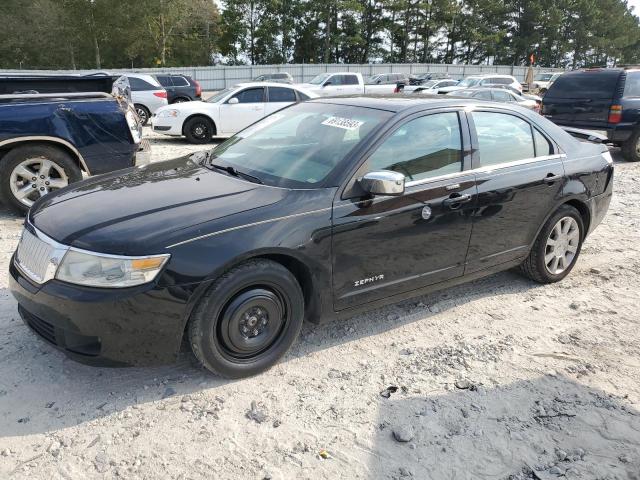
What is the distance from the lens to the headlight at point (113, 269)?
2.67 metres

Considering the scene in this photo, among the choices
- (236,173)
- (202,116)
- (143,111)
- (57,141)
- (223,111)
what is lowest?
(143,111)

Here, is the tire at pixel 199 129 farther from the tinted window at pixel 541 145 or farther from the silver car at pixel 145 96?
the tinted window at pixel 541 145

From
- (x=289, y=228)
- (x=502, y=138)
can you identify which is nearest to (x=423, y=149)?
(x=502, y=138)

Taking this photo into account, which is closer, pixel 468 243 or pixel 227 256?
pixel 227 256

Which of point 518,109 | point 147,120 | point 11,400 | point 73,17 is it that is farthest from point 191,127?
point 73,17

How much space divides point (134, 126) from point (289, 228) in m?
4.07

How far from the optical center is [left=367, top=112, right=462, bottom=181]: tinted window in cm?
346

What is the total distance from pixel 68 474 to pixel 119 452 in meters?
0.23

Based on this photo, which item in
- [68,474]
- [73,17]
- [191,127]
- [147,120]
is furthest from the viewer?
[73,17]

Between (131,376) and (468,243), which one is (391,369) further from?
(131,376)

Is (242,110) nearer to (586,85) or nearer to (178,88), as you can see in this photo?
(178,88)

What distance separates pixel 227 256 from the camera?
2809mm

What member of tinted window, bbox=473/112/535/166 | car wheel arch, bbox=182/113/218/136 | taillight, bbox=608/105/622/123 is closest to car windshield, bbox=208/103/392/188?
tinted window, bbox=473/112/535/166

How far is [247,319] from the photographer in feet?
9.90
